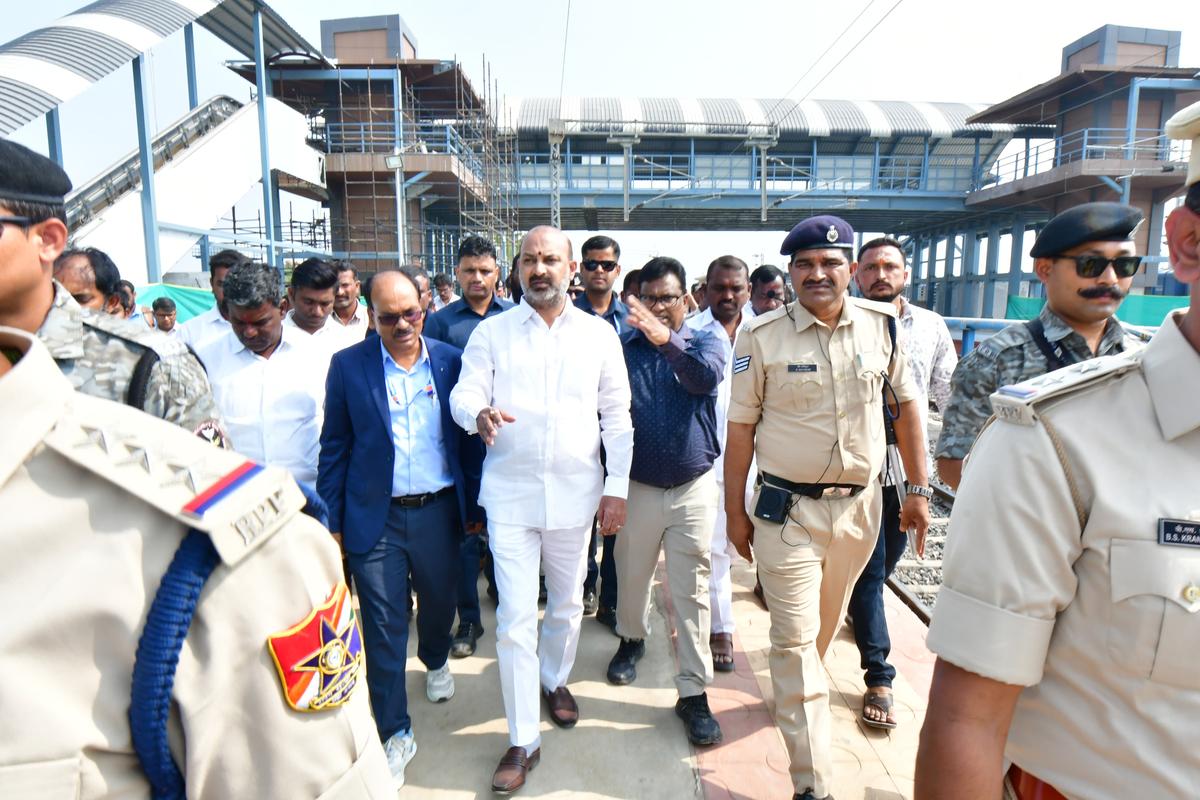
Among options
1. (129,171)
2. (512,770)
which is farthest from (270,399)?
(129,171)

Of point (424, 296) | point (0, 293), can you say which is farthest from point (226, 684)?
point (424, 296)

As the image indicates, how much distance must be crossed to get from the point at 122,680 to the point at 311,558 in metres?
0.22

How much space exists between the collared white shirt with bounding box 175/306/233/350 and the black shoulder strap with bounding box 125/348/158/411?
2050mm

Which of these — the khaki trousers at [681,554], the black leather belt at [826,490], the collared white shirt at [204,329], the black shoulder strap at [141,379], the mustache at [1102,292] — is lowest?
the khaki trousers at [681,554]

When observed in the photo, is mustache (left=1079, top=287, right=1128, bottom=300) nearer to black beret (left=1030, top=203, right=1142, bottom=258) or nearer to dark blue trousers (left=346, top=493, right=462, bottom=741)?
black beret (left=1030, top=203, right=1142, bottom=258)

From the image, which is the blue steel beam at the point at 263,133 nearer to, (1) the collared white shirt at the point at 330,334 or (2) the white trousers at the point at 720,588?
(1) the collared white shirt at the point at 330,334

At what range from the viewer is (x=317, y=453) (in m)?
3.24

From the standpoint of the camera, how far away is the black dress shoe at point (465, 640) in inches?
145

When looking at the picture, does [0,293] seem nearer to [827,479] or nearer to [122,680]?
[122,680]

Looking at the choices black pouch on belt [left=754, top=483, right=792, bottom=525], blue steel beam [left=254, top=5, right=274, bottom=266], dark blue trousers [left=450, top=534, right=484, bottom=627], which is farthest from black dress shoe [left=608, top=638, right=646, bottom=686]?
blue steel beam [left=254, top=5, right=274, bottom=266]

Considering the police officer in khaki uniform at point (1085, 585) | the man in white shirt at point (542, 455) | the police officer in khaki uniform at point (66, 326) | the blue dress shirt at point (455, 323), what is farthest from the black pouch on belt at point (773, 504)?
the blue dress shirt at point (455, 323)

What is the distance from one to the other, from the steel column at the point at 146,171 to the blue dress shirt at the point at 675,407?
10553mm

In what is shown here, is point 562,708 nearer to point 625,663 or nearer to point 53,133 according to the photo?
point 625,663

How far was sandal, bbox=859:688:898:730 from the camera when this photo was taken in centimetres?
296
